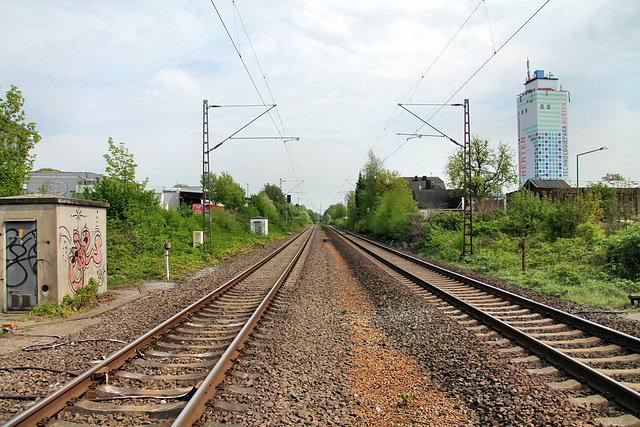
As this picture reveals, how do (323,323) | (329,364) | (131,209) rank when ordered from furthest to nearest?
1. (131,209)
2. (323,323)
3. (329,364)

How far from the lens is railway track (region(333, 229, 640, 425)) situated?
166 inches

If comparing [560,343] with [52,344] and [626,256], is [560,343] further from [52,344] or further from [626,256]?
[626,256]

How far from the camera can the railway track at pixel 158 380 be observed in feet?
12.4

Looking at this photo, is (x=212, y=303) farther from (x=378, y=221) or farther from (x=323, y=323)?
(x=378, y=221)

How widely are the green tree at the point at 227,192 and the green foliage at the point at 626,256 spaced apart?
6937 centimetres

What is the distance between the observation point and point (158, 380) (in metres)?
4.62

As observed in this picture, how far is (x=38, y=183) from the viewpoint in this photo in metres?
53.6

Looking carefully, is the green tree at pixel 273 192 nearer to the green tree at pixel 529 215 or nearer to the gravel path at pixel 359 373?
the green tree at pixel 529 215

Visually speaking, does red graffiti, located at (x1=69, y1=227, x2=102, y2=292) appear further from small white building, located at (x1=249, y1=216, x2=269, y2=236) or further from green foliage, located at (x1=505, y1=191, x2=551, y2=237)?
small white building, located at (x1=249, y1=216, x2=269, y2=236)

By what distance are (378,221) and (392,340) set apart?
3504 centimetres

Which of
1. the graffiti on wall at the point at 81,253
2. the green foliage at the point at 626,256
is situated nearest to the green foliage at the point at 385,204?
the green foliage at the point at 626,256

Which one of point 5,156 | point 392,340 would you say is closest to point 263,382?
point 392,340

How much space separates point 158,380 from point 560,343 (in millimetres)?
5450

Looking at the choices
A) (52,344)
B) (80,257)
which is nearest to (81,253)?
(80,257)
